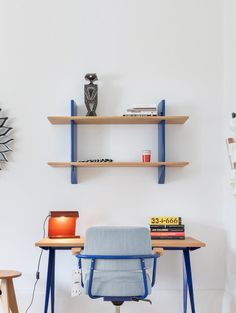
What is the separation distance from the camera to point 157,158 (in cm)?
354

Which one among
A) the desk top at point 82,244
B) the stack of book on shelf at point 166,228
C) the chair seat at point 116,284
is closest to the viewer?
the chair seat at point 116,284

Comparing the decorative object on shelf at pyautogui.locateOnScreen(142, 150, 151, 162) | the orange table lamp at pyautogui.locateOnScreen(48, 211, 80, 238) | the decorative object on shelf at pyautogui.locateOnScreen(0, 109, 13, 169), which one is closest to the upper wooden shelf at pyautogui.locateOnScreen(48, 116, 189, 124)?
the decorative object on shelf at pyautogui.locateOnScreen(142, 150, 151, 162)

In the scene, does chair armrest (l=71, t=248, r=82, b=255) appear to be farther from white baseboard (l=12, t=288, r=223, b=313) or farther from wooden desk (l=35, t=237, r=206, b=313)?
white baseboard (l=12, t=288, r=223, b=313)

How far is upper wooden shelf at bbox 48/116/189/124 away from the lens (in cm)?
330

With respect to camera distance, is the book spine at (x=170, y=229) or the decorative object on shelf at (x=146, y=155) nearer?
the book spine at (x=170, y=229)

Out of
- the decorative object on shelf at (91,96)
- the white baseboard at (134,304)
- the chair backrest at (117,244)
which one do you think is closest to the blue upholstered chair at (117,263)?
the chair backrest at (117,244)

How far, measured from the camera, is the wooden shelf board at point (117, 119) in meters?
3.30

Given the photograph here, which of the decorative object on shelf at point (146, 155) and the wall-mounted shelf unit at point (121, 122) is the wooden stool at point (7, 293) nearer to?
the wall-mounted shelf unit at point (121, 122)

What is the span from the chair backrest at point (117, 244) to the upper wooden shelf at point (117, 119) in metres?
0.97

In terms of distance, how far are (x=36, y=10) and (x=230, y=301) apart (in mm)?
2711

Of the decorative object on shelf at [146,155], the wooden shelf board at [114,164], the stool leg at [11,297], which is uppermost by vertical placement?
the decorative object on shelf at [146,155]

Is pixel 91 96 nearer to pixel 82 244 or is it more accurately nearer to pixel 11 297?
pixel 82 244

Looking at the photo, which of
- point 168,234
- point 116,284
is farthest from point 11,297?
point 168,234

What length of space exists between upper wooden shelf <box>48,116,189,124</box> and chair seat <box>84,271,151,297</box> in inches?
46.2
